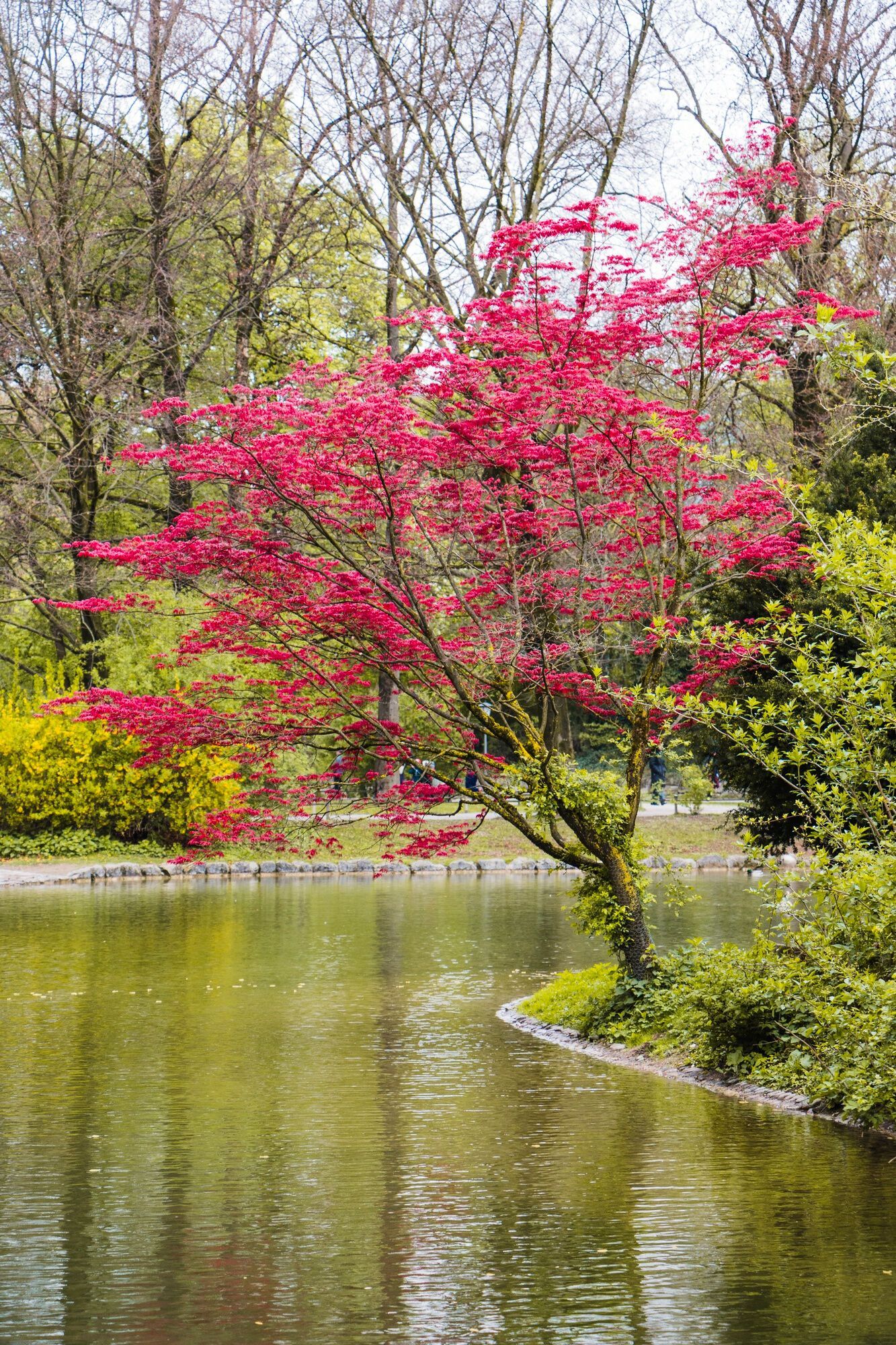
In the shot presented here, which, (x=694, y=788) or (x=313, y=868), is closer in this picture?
(x=313, y=868)

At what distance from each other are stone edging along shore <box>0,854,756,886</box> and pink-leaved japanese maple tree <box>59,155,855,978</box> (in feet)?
35.9

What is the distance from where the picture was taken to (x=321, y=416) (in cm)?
937

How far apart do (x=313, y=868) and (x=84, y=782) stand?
13.4ft

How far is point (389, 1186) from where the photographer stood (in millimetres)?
6492

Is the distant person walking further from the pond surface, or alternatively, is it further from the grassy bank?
the pond surface

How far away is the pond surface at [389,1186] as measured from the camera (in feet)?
15.7

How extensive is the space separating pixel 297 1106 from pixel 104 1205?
203 centimetres

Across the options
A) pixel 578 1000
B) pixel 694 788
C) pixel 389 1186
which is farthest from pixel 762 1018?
pixel 694 788

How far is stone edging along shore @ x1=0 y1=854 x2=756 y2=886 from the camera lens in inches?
854

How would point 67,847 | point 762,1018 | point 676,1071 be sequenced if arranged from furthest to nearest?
point 67,847 < point 676,1071 < point 762,1018

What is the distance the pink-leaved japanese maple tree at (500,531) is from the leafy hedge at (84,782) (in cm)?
1217

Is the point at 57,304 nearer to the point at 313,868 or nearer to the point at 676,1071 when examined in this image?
the point at 313,868

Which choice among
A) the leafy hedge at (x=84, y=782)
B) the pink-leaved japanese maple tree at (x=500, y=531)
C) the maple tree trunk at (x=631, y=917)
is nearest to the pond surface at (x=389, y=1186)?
the maple tree trunk at (x=631, y=917)

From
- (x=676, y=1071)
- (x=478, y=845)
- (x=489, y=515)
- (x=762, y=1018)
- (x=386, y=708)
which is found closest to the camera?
(x=762, y=1018)
